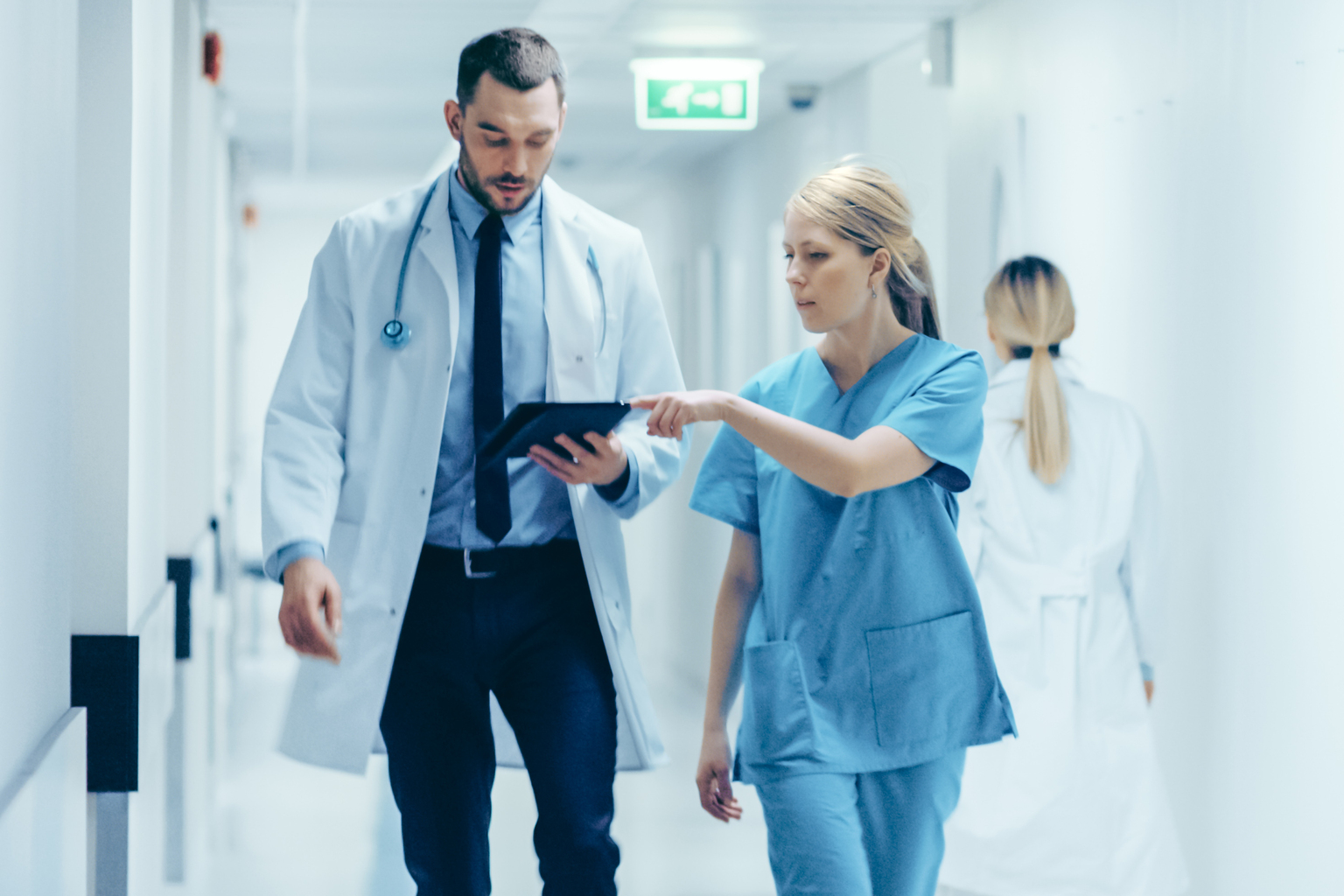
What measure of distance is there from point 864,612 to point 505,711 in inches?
19.8

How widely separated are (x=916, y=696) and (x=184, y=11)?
268cm

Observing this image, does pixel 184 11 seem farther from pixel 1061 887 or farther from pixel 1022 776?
pixel 1061 887

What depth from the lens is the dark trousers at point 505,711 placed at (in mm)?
1888

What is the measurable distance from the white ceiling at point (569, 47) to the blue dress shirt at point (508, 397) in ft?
6.93

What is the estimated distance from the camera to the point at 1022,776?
10.5ft

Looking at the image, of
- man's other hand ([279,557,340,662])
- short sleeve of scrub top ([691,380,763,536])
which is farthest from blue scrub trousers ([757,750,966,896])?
man's other hand ([279,557,340,662])

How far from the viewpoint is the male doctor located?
1862mm

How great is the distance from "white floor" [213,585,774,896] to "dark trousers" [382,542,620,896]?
69.9 inches

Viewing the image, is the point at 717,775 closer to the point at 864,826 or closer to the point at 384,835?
the point at 864,826

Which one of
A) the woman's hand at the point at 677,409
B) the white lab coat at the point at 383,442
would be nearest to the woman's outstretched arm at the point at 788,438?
the woman's hand at the point at 677,409

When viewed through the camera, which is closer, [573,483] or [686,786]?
[573,483]

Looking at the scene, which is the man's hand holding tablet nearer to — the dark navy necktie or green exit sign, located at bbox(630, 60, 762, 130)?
the dark navy necktie

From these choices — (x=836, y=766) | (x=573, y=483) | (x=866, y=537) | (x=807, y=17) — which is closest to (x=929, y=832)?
(x=836, y=766)

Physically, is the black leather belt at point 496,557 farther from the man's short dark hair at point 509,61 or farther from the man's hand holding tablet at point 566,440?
the man's short dark hair at point 509,61
